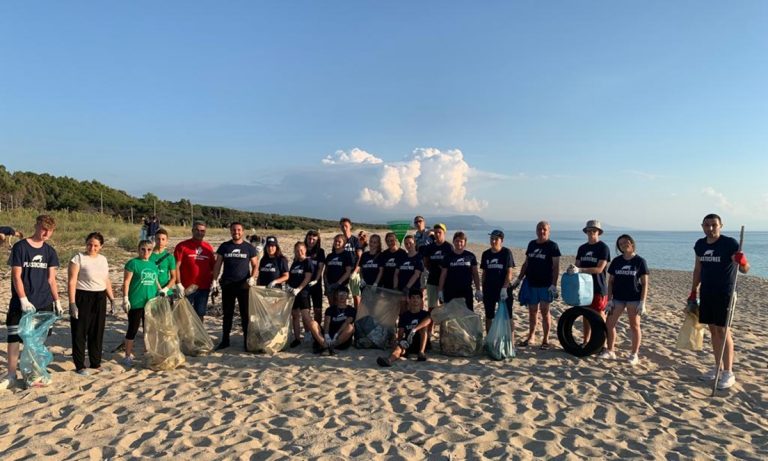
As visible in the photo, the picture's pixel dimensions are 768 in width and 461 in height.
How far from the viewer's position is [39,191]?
42.0 meters

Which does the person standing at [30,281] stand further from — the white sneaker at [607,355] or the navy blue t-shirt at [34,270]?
the white sneaker at [607,355]

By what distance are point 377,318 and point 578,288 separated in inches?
104

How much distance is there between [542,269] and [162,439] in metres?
4.72

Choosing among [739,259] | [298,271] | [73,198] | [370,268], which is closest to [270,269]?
[298,271]

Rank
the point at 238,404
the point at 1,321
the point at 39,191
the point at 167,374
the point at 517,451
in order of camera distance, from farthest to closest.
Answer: the point at 39,191
the point at 1,321
the point at 167,374
the point at 238,404
the point at 517,451

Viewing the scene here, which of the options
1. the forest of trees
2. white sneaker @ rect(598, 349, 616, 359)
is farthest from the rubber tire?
the forest of trees

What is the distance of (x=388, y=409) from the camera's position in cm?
423

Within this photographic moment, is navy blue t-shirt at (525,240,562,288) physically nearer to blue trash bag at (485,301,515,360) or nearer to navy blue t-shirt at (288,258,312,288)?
blue trash bag at (485,301,515,360)

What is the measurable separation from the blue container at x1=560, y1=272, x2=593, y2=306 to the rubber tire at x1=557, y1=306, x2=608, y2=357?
0.16 metres

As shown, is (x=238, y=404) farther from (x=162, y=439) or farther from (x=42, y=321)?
(x=42, y=321)

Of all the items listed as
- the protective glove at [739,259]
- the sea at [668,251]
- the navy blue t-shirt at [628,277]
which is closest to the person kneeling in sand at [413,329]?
the navy blue t-shirt at [628,277]

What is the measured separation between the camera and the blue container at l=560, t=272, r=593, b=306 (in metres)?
5.71

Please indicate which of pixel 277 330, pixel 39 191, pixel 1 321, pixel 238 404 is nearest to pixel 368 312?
pixel 277 330

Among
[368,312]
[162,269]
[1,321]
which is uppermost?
[162,269]
